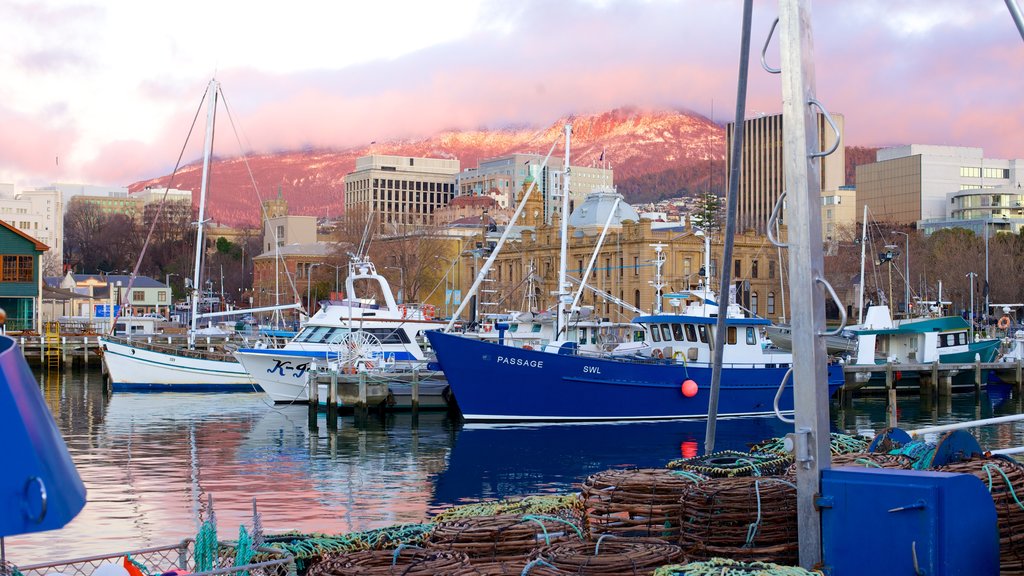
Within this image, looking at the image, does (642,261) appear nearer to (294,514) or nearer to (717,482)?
(294,514)

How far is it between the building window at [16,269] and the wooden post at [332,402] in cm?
3350

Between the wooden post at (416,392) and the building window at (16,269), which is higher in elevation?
the building window at (16,269)

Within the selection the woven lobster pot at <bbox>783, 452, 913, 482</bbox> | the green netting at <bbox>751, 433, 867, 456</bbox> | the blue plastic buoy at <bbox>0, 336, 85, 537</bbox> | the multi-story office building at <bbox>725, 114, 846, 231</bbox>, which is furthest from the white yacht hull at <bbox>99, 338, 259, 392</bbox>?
the multi-story office building at <bbox>725, 114, 846, 231</bbox>

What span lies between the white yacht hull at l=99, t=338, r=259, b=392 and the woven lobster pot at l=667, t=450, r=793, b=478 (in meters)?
35.4

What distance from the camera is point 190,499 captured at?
63.9 feet

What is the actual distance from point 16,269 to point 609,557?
60.0 m

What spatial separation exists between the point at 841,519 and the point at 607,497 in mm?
2067

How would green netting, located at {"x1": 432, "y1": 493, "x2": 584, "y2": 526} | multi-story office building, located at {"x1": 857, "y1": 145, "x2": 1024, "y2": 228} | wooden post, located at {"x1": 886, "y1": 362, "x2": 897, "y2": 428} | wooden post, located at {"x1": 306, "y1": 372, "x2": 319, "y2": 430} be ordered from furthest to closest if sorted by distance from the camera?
1. multi-story office building, located at {"x1": 857, "y1": 145, "x2": 1024, "y2": 228}
2. wooden post, located at {"x1": 886, "y1": 362, "x2": 897, "y2": 428}
3. wooden post, located at {"x1": 306, "y1": 372, "x2": 319, "y2": 430}
4. green netting, located at {"x1": 432, "y1": 493, "x2": 584, "y2": 526}

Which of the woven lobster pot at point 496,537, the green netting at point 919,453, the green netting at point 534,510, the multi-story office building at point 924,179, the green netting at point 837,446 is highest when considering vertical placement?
the multi-story office building at point 924,179

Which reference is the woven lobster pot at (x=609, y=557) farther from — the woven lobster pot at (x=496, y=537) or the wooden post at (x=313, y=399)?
the wooden post at (x=313, y=399)

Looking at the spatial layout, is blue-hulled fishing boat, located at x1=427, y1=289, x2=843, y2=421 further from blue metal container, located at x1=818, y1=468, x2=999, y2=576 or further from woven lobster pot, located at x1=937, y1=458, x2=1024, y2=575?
blue metal container, located at x1=818, y1=468, x2=999, y2=576

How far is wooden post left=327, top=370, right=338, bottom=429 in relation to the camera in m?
31.8

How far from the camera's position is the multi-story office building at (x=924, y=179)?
142 metres

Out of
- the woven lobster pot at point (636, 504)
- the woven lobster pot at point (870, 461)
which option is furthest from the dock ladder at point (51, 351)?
the woven lobster pot at point (870, 461)
